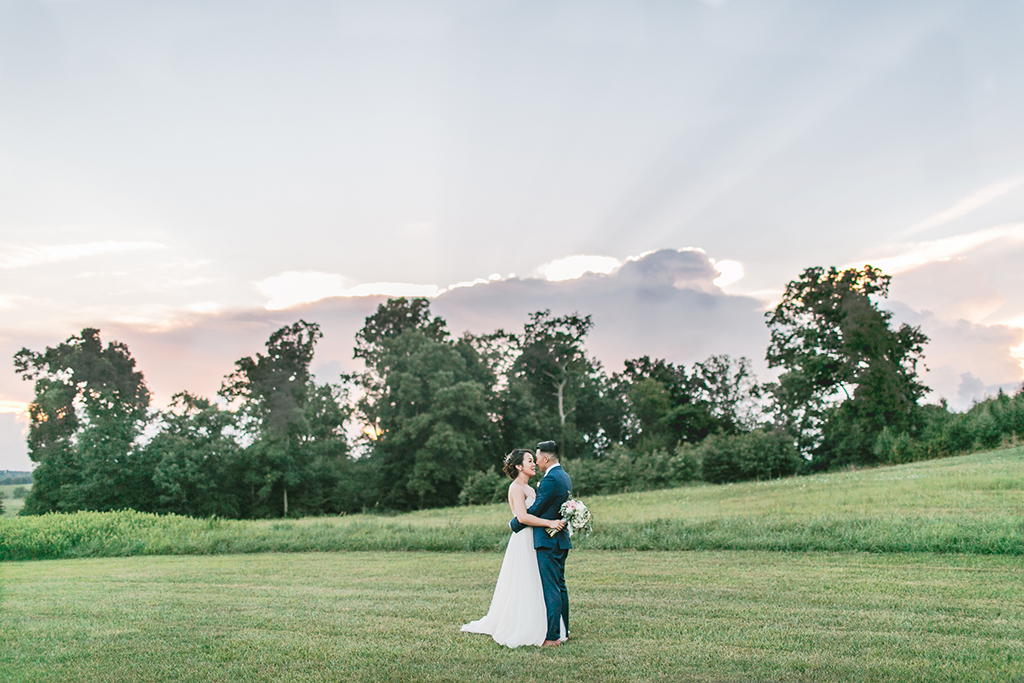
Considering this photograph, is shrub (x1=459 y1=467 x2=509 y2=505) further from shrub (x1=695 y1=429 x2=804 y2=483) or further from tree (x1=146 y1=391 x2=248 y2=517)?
tree (x1=146 y1=391 x2=248 y2=517)

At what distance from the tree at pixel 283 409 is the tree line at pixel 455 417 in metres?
0.13

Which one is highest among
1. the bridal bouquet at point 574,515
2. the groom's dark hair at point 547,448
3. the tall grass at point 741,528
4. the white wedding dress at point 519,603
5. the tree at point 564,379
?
the tree at point 564,379

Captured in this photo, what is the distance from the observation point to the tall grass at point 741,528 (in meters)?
13.6

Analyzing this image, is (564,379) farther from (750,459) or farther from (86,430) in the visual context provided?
(86,430)

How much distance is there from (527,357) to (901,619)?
5006cm

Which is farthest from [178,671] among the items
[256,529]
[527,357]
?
[527,357]

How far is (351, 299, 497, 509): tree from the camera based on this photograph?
47219 millimetres

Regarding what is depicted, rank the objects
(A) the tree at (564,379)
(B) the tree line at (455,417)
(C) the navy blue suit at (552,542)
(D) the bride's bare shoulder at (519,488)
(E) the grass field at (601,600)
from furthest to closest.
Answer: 1. (A) the tree at (564,379)
2. (B) the tree line at (455,417)
3. (D) the bride's bare shoulder at (519,488)
4. (C) the navy blue suit at (552,542)
5. (E) the grass field at (601,600)

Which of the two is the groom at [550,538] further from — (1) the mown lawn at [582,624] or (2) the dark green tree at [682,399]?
(2) the dark green tree at [682,399]

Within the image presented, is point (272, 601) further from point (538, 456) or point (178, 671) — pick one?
point (538, 456)

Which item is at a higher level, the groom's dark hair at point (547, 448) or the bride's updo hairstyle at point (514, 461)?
the groom's dark hair at point (547, 448)

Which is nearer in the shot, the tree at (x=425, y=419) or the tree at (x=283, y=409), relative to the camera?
the tree at (x=283, y=409)

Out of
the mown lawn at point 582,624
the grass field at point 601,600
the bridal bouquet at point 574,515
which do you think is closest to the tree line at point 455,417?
the grass field at point 601,600

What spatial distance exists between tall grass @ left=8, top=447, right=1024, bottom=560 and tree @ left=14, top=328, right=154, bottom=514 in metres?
12.4
